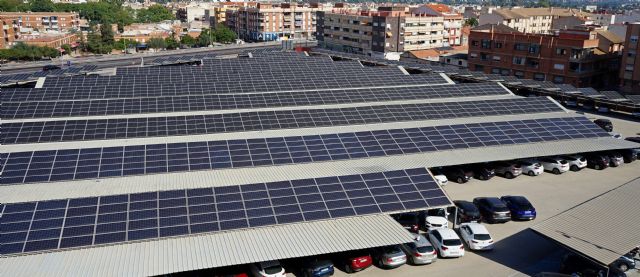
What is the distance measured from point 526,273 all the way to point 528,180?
453 inches

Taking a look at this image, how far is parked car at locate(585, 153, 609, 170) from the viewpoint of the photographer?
31.1 metres

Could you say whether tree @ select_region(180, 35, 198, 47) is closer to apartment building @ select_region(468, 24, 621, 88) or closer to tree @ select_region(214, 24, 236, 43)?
tree @ select_region(214, 24, 236, 43)

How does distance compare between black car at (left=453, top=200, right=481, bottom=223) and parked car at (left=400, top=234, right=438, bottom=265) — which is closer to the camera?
parked car at (left=400, top=234, right=438, bottom=265)

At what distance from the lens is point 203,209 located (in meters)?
19.1

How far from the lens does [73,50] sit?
360ft

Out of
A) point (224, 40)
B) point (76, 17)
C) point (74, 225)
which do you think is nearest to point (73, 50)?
point (224, 40)

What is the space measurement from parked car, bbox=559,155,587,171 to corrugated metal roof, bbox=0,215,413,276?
17105 millimetres

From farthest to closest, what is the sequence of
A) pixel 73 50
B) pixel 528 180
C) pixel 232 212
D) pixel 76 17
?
1. pixel 76 17
2. pixel 73 50
3. pixel 528 180
4. pixel 232 212

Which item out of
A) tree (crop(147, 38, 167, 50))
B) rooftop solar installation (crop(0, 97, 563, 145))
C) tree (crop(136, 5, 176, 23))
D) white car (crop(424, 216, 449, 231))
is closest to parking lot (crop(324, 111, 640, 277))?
white car (crop(424, 216, 449, 231))

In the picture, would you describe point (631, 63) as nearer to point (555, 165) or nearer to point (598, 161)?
point (598, 161)

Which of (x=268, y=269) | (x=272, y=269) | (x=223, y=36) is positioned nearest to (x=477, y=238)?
(x=272, y=269)

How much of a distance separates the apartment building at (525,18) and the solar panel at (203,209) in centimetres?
9147

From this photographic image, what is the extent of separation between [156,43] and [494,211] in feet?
341

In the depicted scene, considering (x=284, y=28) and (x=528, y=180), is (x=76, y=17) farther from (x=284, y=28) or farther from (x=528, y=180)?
(x=528, y=180)
